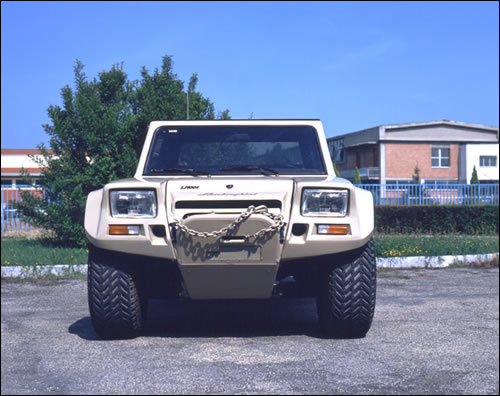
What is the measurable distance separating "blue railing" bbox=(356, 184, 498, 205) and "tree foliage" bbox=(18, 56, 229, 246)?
368 inches

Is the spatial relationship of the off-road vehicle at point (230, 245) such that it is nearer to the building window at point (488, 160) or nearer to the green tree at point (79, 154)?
the green tree at point (79, 154)

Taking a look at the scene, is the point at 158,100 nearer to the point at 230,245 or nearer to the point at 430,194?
the point at 230,245

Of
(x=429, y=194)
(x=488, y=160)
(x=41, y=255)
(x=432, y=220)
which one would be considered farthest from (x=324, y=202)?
(x=488, y=160)

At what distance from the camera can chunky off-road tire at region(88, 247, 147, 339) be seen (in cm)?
490

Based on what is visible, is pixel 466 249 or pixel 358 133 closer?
pixel 466 249

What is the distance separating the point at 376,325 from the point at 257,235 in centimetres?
171

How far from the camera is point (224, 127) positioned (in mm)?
6125

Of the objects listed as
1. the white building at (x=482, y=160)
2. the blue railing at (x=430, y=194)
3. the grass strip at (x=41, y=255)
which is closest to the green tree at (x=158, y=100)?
the grass strip at (x=41, y=255)

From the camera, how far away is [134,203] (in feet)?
15.6

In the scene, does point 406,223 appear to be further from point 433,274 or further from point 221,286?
point 221,286

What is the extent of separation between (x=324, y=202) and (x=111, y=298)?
1775 mm

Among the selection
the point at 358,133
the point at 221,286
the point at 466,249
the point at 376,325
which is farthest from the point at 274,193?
the point at 358,133

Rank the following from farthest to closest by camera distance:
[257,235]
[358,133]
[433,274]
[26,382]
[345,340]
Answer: [358,133], [433,274], [345,340], [257,235], [26,382]

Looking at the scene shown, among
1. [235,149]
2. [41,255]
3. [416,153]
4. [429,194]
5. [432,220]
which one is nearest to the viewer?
[235,149]
